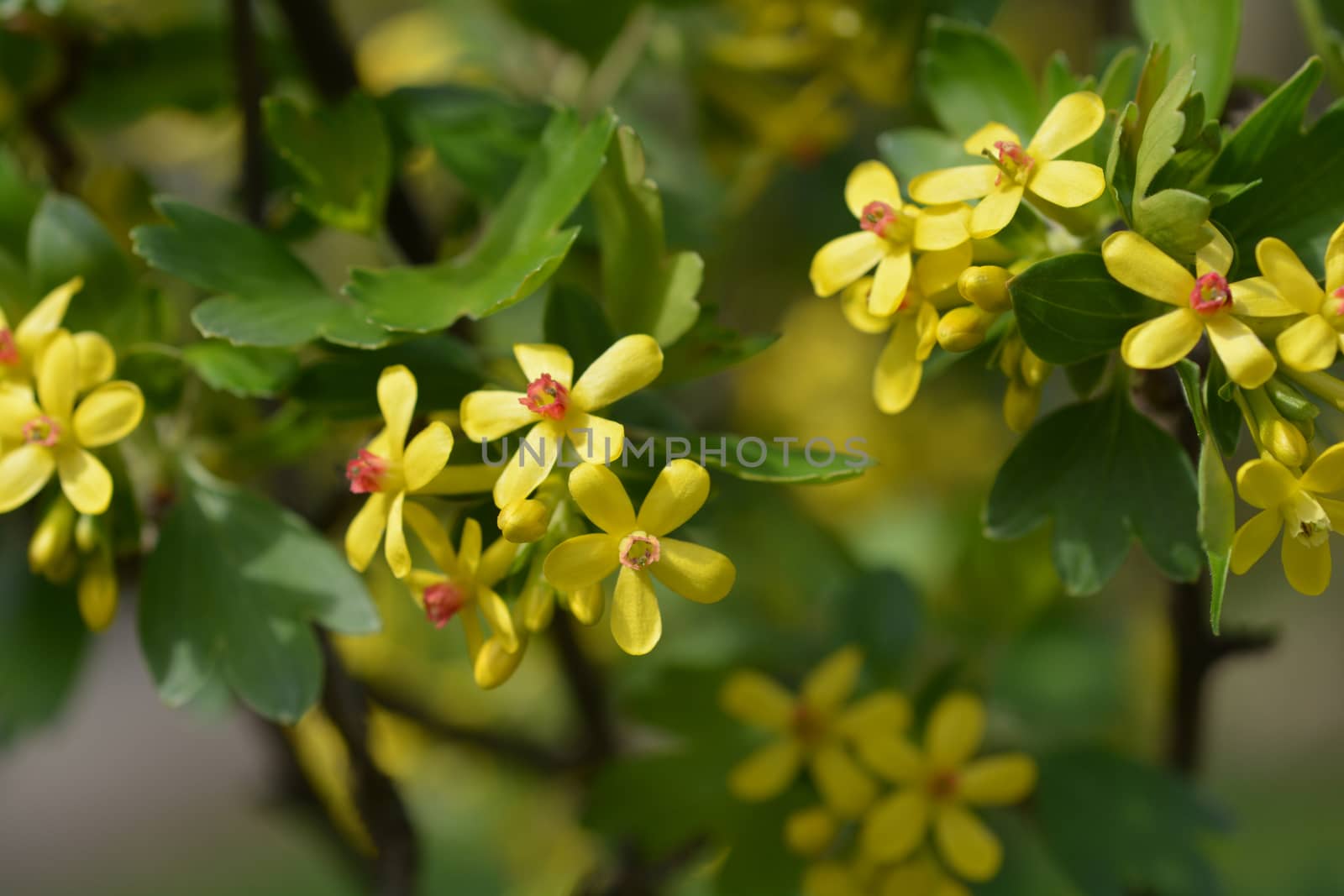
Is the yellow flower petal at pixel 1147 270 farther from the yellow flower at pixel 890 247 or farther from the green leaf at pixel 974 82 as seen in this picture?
the green leaf at pixel 974 82

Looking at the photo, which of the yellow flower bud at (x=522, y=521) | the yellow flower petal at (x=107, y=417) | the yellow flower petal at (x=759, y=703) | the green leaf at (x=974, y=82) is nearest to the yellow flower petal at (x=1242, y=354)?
the green leaf at (x=974, y=82)

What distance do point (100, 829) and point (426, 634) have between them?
7.81 feet

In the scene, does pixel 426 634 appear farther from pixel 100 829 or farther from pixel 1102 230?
pixel 100 829

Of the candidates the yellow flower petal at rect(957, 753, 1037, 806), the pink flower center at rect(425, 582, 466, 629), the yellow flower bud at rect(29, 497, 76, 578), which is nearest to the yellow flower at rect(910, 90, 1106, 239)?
the pink flower center at rect(425, 582, 466, 629)

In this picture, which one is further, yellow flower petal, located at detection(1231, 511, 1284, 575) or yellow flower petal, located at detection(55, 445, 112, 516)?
yellow flower petal, located at detection(55, 445, 112, 516)

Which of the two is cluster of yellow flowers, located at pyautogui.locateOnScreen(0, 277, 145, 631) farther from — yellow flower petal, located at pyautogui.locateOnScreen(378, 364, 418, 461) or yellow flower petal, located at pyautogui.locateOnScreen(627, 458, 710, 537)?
yellow flower petal, located at pyautogui.locateOnScreen(627, 458, 710, 537)

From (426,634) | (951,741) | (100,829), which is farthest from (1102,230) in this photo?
(100,829)

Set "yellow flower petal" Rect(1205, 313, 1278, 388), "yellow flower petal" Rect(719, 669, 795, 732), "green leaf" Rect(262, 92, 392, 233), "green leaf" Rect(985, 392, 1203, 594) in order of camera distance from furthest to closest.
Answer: "yellow flower petal" Rect(719, 669, 795, 732)
"green leaf" Rect(262, 92, 392, 233)
"green leaf" Rect(985, 392, 1203, 594)
"yellow flower petal" Rect(1205, 313, 1278, 388)

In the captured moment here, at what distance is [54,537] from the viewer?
2.19 ft

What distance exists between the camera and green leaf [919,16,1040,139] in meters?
0.69

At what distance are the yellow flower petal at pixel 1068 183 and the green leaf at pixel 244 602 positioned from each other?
45 centimetres

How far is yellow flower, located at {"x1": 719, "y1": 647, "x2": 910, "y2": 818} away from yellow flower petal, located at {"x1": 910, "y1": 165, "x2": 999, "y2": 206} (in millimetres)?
390

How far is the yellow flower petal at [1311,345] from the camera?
0.51m

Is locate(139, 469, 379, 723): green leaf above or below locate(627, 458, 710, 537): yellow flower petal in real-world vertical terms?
below
